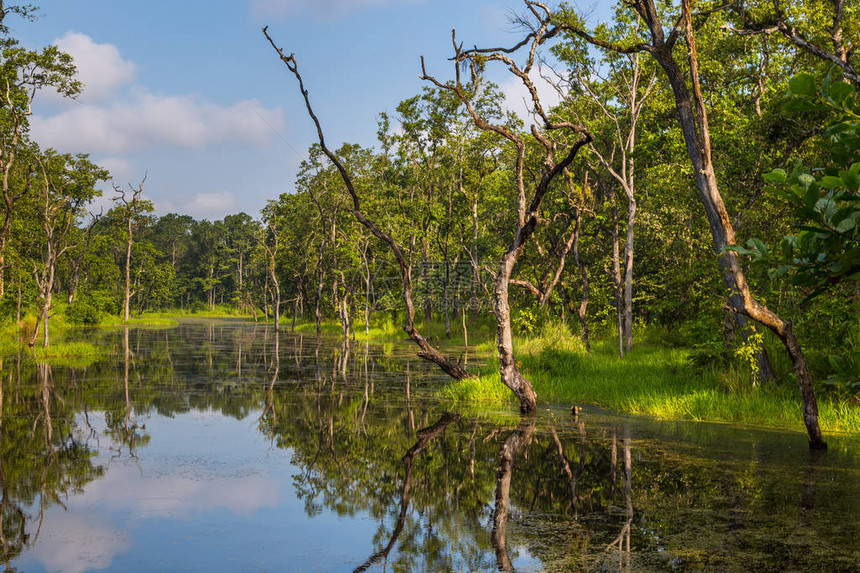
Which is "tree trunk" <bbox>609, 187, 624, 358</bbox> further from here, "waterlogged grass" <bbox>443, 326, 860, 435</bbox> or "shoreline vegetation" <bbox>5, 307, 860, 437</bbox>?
"waterlogged grass" <bbox>443, 326, 860, 435</bbox>

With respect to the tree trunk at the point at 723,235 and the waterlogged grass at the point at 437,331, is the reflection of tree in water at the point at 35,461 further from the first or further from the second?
the waterlogged grass at the point at 437,331

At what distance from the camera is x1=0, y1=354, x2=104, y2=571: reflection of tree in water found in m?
7.69

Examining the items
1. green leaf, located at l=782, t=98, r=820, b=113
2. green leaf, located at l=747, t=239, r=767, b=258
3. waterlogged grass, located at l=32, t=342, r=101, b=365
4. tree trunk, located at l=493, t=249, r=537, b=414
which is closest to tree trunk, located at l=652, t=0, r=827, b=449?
tree trunk, located at l=493, t=249, r=537, b=414

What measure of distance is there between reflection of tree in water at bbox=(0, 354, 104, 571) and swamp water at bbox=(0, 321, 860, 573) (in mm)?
51

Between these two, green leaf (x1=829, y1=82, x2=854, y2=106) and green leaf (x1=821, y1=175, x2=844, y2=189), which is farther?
green leaf (x1=829, y1=82, x2=854, y2=106)

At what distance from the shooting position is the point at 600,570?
604 cm

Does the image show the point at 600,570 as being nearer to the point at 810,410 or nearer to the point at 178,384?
the point at 810,410

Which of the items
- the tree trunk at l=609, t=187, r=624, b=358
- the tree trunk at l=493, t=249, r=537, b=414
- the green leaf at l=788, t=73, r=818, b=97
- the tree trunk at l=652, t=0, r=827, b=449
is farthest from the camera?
the tree trunk at l=609, t=187, r=624, b=358

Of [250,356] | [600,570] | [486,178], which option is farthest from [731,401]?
[486,178]

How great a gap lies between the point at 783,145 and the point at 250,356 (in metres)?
27.1

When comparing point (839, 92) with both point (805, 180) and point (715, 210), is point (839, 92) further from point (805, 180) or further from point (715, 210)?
point (715, 210)

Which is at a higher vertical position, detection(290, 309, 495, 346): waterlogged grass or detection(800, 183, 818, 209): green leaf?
detection(800, 183, 818, 209): green leaf

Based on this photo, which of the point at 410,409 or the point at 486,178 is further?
the point at 486,178

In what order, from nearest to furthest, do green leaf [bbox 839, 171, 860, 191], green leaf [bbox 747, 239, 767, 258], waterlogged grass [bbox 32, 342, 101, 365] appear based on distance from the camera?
green leaf [bbox 839, 171, 860, 191]
green leaf [bbox 747, 239, 767, 258]
waterlogged grass [bbox 32, 342, 101, 365]
